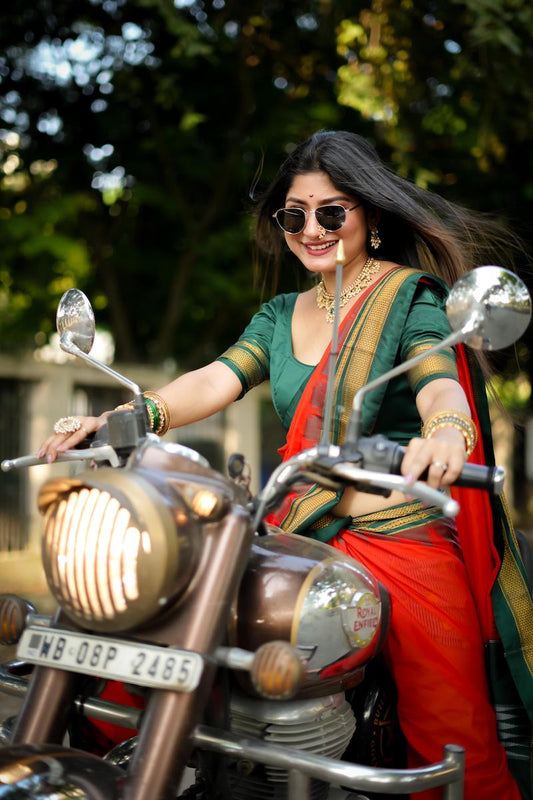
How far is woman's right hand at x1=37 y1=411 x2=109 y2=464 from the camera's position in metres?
2.02

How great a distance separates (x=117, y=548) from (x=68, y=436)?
2.09 feet

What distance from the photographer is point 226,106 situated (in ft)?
32.3

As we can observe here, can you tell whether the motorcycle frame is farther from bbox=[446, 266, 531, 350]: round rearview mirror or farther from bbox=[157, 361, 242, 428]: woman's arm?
bbox=[157, 361, 242, 428]: woman's arm

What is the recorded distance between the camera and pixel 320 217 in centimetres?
245

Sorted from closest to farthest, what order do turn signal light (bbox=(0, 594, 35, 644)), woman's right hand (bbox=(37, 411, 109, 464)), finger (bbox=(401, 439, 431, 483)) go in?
finger (bbox=(401, 439, 431, 483)), turn signal light (bbox=(0, 594, 35, 644)), woman's right hand (bbox=(37, 411, 109, 464))

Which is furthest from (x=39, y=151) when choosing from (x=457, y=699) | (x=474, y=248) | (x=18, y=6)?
(x=457, y=699)

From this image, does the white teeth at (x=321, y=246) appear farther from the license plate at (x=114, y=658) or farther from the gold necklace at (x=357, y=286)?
the license plate at (x=114, y=658)

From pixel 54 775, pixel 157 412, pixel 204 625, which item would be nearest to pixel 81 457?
pixel 157 412

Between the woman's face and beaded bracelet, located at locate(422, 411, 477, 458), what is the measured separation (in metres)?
0.73

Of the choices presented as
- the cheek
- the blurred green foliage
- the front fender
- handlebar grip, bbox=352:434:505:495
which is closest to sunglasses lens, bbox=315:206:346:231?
the cheek

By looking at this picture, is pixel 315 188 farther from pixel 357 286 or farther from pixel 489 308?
pixel 489 308

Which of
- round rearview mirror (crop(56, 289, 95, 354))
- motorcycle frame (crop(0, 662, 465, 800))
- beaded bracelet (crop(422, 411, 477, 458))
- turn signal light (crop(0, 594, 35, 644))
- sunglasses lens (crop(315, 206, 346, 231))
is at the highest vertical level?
sunglasses lens (crop(315, 206, 346, 231))

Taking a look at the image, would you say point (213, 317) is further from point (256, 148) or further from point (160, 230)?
point (256, 148)

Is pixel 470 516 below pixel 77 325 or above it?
below
